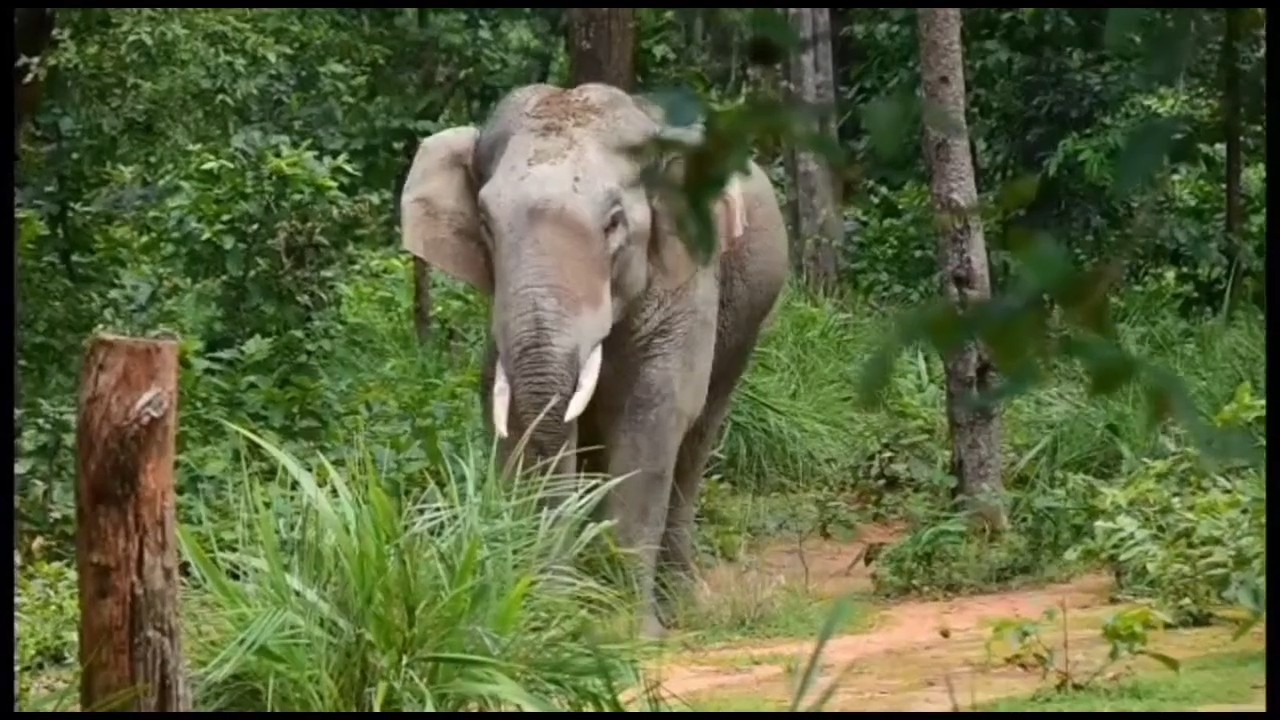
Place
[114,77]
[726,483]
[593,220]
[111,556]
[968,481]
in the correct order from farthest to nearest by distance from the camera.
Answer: [726,483], [968,481], [114,77], [593,220], [111,556]

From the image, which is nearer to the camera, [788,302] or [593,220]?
[593,220]

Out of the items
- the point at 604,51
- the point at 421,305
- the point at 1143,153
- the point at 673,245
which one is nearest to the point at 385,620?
the point at 673,245

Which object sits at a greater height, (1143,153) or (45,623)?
(1143,153)

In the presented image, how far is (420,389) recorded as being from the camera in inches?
419

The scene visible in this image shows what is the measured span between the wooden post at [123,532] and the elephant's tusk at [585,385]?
126 inches

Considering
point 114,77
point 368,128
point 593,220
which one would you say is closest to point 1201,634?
point 593,220

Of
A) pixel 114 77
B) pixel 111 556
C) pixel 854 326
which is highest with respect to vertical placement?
pixel 114 77

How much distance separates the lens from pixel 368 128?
13.0 meters

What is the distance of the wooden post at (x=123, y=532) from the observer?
4.32m

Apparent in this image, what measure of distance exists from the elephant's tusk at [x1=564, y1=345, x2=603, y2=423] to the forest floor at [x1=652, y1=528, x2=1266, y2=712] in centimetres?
85

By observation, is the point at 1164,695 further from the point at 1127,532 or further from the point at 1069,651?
the point at 1127,532

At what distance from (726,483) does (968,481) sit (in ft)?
5.47

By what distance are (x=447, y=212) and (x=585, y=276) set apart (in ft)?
3.10

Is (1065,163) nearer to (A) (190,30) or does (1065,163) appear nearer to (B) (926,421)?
(B) (926,421)
